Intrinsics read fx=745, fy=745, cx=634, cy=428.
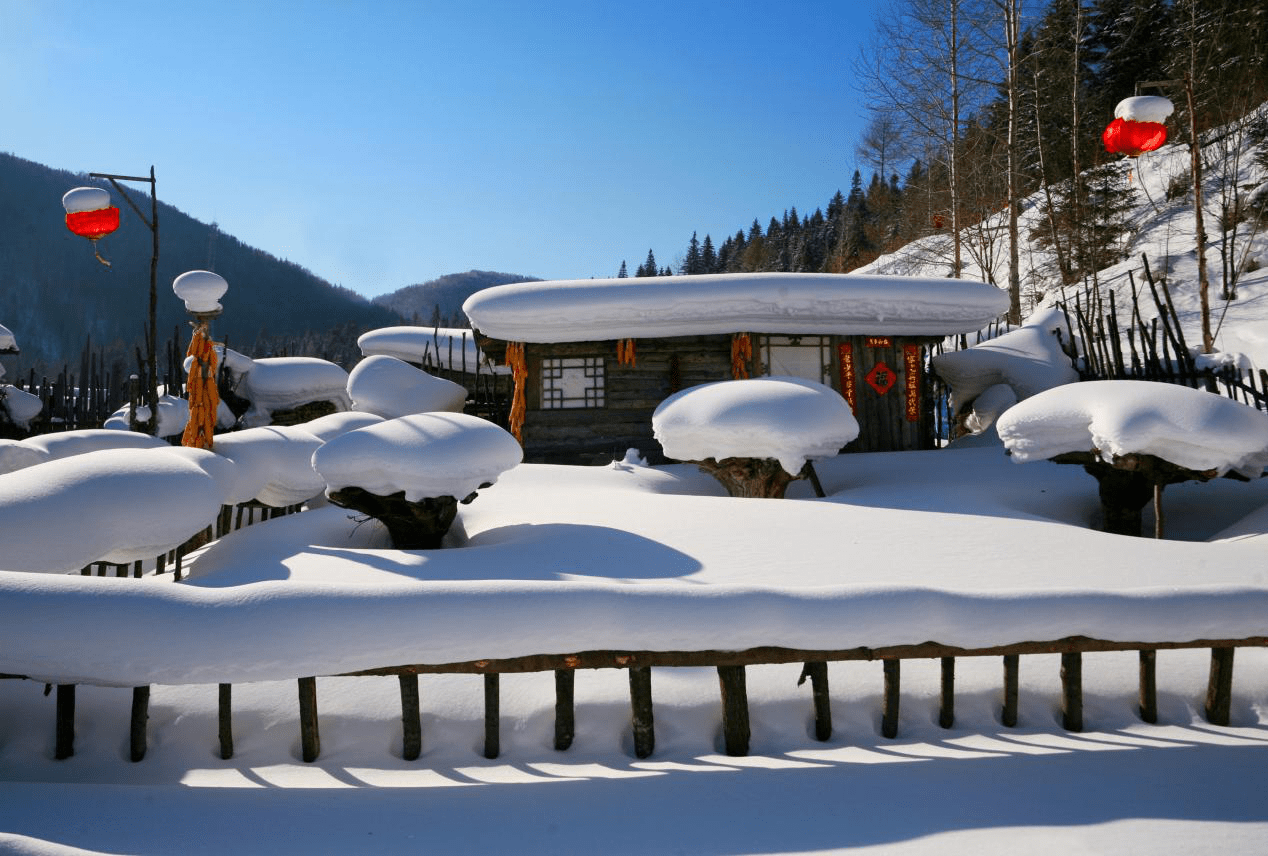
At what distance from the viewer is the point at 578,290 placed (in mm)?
12156

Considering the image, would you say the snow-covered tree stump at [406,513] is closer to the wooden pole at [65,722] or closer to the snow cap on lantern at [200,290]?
the snow cap on lantern at [200,290]

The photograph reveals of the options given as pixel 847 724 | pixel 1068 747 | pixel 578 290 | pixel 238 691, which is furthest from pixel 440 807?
A: pixel 578 290

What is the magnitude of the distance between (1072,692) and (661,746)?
2.36 m

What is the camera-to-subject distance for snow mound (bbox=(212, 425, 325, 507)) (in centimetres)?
799

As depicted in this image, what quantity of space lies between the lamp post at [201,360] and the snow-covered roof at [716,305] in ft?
15.1

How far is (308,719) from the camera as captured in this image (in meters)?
3.82

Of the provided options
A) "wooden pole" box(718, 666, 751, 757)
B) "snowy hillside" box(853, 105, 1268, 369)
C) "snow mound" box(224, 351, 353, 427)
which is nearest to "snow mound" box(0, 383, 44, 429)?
"snow mound" box(224, 351, 353, 427)

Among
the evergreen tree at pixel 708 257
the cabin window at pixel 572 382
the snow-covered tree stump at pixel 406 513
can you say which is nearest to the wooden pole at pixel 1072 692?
the snow-covered tree stump at pixel 406 513

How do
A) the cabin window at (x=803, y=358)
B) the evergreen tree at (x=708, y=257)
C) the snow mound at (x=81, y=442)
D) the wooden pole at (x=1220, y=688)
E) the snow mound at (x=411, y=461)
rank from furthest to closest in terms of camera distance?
the evergreen tree at (x=708, y=257), the cabin window at (x=803, y=358), the snow mound at (x=81, y=442), the snow mound at (x=411, y=461), the wooden pole at (x=1220, y=688)

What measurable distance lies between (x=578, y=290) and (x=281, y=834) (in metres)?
10.0

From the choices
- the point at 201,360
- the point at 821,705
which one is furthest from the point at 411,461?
the point at 821,705

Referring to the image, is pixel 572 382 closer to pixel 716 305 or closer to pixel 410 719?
pixel 716 305

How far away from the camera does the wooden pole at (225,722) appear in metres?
3.83

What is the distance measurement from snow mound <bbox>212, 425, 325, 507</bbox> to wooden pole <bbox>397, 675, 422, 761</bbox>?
472 centimetres
